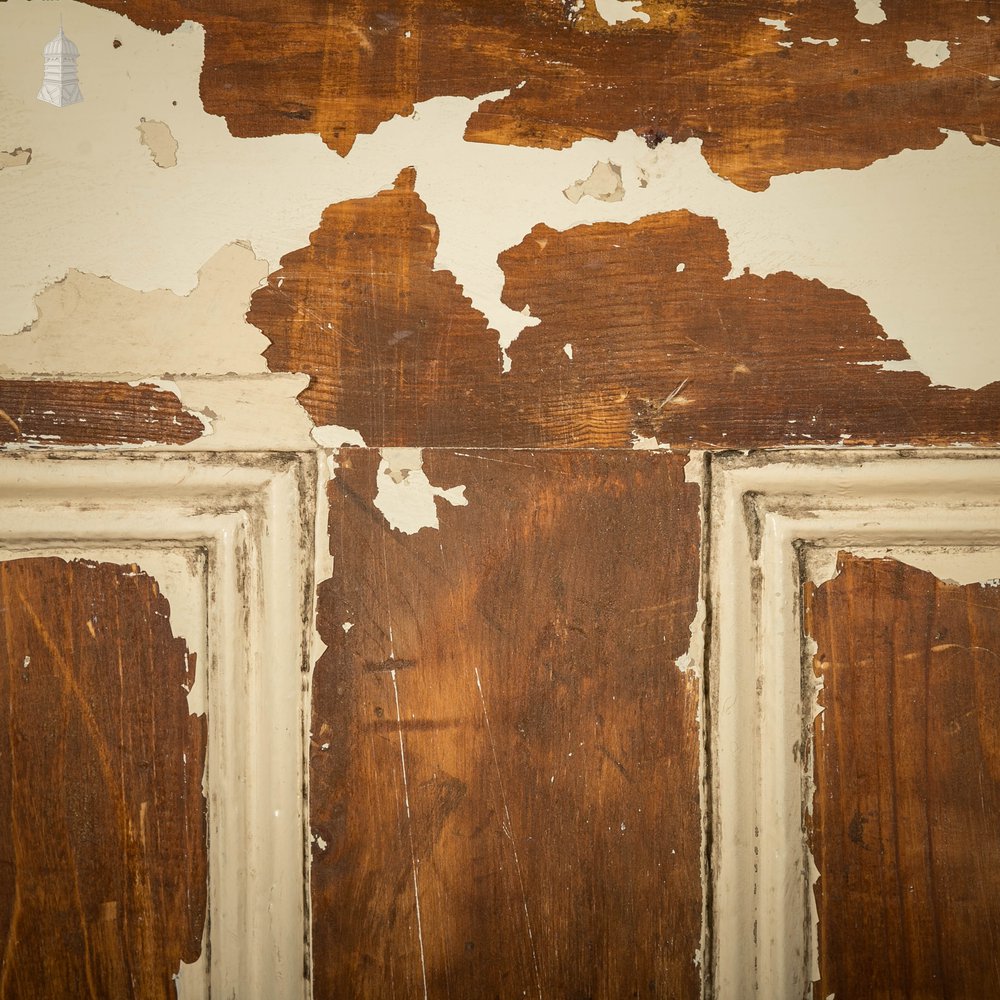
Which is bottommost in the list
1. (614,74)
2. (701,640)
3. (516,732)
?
(516,732)

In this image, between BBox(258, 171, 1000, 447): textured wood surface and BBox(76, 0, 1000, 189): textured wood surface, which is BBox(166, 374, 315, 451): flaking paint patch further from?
BBox(76, 0, 1000, 189): textured wood surface

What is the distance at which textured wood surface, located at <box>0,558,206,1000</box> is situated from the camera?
93 centimetres

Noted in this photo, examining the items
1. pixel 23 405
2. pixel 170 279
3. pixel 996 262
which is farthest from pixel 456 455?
pixel 996 262

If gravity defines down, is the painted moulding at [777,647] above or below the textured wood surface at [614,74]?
below

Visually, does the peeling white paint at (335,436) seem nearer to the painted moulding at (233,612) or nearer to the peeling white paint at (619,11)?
the painted moulding at (233,612)

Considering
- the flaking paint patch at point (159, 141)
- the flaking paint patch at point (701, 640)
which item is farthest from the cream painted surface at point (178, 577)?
the flaking paint patch at point (701, 640)

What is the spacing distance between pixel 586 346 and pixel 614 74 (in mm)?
321

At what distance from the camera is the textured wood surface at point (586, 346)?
931 millimetres

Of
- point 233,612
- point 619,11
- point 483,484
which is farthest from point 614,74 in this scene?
point 233,612

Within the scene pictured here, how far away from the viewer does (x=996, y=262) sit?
936 millimetres

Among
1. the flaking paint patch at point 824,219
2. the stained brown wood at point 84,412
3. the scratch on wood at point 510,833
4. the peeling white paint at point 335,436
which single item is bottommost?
the scratch on wood at point 510,833

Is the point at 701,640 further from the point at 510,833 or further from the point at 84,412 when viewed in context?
the point at 84,412

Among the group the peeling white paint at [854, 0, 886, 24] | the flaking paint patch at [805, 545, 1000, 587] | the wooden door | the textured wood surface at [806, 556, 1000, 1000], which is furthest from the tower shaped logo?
the textured wood surface at [806, 556, 1000, 1000]

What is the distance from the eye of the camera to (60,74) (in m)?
0.92
